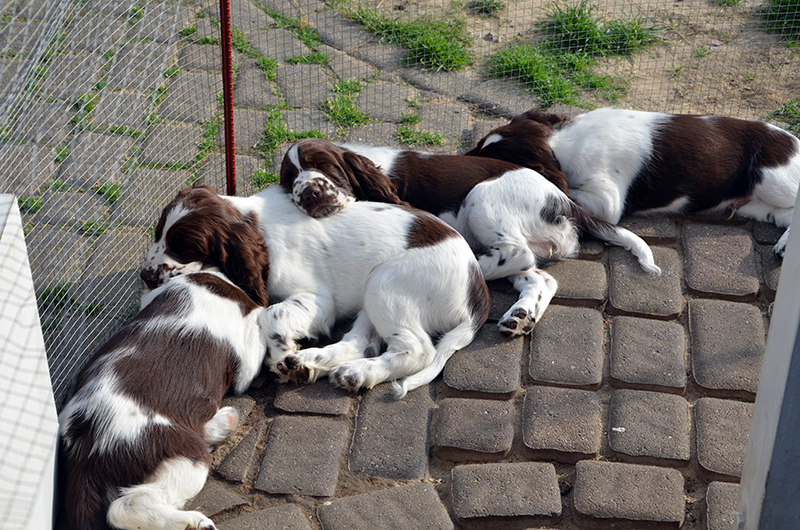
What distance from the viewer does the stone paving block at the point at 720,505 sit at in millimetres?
2729

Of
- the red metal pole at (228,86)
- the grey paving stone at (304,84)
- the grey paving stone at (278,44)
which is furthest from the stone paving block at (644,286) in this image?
the grey paving stone at (278,44)

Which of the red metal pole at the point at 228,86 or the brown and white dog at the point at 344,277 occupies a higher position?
the red metal pole at the point at 228,86

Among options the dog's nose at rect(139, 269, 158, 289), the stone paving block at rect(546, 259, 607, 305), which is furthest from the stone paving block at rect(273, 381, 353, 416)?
the stone paving block at rect(546, 259, 607, 305)

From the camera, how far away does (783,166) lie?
172 inches

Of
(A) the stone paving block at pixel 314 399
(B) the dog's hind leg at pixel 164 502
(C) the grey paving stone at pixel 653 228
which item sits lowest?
(A) the stone paving block at pixel 314 399

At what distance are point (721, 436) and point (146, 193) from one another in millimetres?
3364

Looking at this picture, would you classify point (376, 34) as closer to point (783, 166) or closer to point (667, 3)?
point (667, 3)

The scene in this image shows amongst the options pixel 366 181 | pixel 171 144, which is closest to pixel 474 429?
pixel 366 181

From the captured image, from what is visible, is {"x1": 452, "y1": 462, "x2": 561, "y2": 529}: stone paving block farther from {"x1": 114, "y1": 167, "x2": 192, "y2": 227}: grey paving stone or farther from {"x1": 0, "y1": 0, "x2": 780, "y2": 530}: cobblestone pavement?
{"x1": 114, "y1": 167, "x2": 192, "y2": 227}: grey paving stone

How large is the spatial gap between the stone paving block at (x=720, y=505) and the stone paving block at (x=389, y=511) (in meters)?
0.93

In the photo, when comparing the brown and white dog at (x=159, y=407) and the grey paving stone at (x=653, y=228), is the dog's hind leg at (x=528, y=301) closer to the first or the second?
the grey paving stone at (x=653, y=228)

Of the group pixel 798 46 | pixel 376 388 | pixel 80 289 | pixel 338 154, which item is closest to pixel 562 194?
pixel 338 154

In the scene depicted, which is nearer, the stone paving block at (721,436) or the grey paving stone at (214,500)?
the grey paving stone at (214,500)

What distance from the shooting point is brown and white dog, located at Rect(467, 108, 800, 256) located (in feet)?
14.4
